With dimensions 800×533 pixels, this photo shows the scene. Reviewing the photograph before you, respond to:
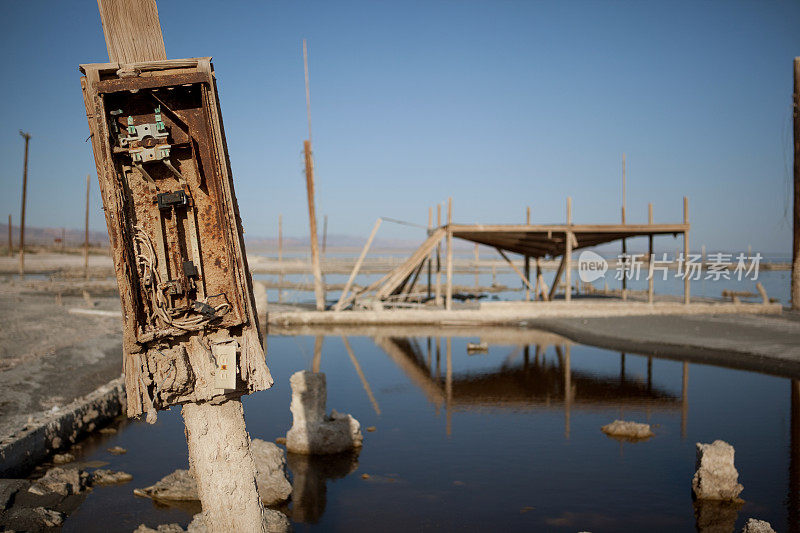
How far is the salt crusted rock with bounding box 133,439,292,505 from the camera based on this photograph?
7.93m

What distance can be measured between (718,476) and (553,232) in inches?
688

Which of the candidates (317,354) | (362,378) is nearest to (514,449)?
(362,378)

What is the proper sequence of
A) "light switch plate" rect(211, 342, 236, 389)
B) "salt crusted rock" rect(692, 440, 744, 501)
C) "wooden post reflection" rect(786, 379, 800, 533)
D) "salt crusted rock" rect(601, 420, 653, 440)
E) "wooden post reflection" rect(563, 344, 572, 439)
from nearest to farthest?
"light switch plate" rect(211, 342, 236, 389)
"wooden post reflection" rect(786, 379, 800, 533)
"salt crusted rock" rect(692, 440, 744, 501)
"salt crusted rock" rect(601, 420, 653, 440)
"wooden post reflection" rect(563, 344, 572, 439)

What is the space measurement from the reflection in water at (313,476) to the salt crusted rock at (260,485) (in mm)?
315

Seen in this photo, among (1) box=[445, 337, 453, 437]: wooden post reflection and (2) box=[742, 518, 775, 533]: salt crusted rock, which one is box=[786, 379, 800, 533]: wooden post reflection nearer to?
(2) box=[742, 518, 775, 533]: salt crusted rock

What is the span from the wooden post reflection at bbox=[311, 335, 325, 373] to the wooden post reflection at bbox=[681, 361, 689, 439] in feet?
28.9

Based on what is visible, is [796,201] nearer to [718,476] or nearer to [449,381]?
[449,381]

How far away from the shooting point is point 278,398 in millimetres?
13633

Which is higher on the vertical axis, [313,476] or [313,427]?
[313,427]

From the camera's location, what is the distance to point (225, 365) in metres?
4.49

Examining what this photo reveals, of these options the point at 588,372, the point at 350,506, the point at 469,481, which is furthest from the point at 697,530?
the point at 588,372

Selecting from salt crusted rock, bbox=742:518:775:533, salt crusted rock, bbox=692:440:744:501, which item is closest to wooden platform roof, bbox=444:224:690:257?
salt crusted rock, bbox=692:440:744:501

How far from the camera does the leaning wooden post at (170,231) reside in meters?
4.26

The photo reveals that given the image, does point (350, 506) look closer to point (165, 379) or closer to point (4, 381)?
point (165, 379)
